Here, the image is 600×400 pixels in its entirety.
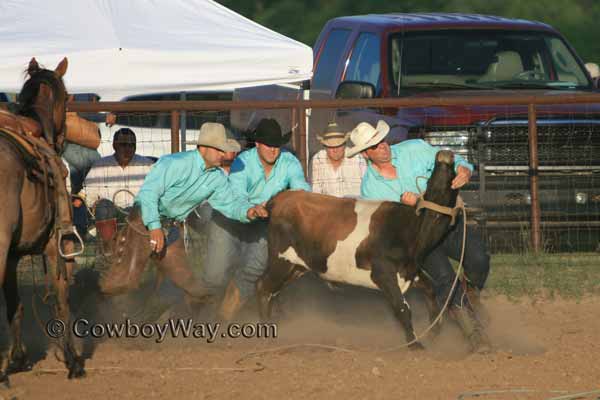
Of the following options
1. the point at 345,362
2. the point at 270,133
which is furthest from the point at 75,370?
the point at 270,133

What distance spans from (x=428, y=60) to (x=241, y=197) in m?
3.40

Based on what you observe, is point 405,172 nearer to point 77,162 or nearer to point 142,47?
point 142,47

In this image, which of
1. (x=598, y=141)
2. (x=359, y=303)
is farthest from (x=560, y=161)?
(x=359, y=303)

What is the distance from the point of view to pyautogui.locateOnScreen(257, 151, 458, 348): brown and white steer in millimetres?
7586

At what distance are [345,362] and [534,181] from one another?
400 cm

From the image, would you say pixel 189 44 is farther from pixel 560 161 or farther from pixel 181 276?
pixel 560 161

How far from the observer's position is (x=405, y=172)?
326 inches

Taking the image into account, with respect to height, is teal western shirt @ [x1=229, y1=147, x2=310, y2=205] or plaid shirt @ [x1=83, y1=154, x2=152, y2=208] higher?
teal western shirt @ [x1=229, y1=147, x2=310, y2=205]

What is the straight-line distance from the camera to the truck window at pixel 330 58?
478 inches

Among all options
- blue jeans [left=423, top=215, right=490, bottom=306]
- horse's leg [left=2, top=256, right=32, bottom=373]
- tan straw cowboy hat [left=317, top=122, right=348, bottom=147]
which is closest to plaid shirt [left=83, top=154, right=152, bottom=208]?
tan straw cowboy hat [left=317, top=122, right=348, bottom=147]

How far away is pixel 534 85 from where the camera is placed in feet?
37.4

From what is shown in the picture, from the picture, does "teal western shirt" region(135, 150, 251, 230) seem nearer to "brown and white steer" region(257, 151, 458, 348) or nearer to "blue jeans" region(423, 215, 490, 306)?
"brown and white steer" region(257, 151, 458, 348)

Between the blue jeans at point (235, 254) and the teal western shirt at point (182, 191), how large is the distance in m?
0.38

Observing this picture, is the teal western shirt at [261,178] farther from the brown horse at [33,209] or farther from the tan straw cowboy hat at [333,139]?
the brown horse at [33,209]
